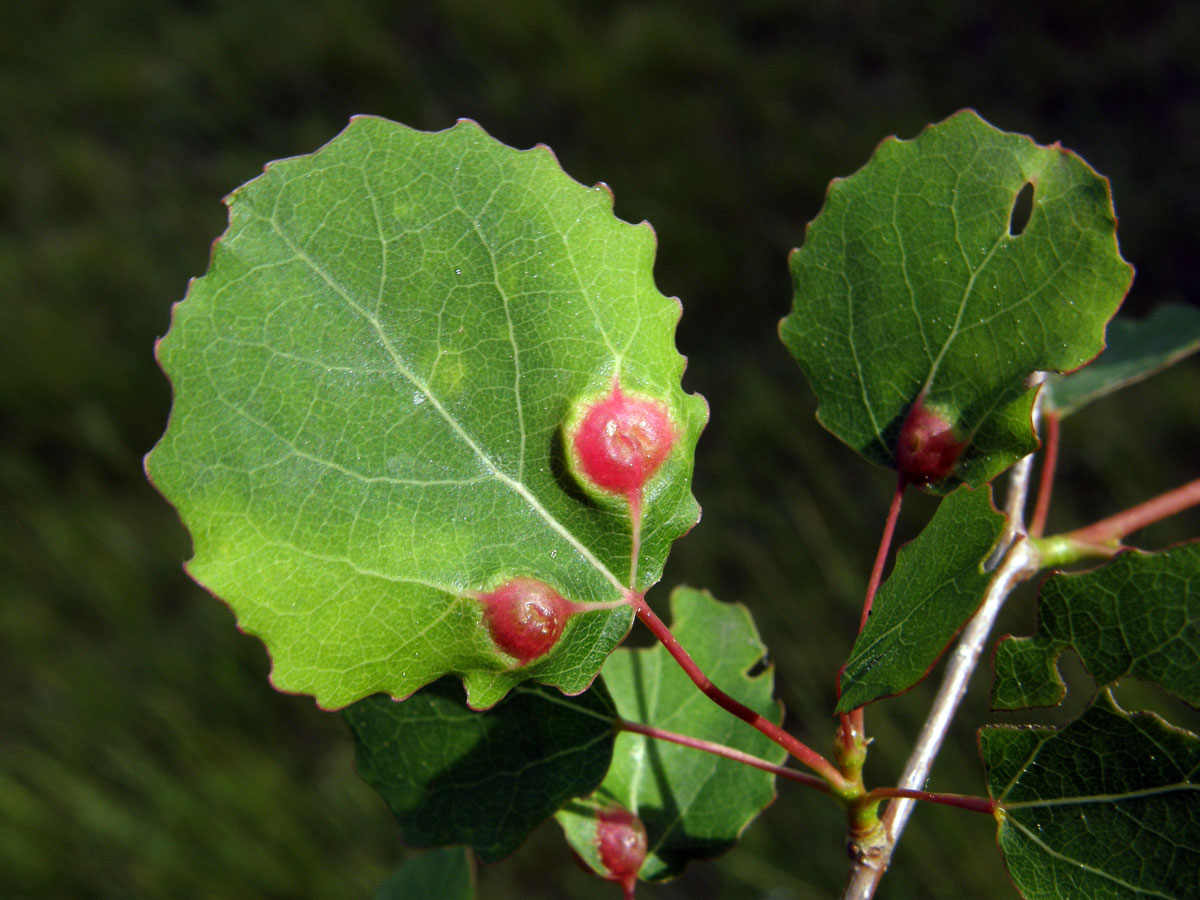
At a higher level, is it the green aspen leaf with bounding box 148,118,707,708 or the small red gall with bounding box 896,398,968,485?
the green aspen leaf with bounding box 148,118,707,708

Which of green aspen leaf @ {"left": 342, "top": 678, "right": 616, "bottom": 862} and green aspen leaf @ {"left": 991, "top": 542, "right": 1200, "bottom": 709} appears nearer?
green aspen leaf @ {"left": 991, "top": 542, "right": 1200, "bottom": 709}

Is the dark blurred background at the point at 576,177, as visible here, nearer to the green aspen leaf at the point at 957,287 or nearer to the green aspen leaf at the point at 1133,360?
the green aspen leaf at the point at 1133,360

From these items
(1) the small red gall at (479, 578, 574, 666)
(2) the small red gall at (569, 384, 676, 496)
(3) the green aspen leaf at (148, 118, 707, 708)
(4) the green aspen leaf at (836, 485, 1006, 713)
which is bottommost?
(4) the green aspen leaf at (836, 485, 1006, 713)

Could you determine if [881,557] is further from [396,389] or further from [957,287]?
[396,389]

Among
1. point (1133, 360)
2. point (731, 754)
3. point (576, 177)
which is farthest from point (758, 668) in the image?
point (576, 177)

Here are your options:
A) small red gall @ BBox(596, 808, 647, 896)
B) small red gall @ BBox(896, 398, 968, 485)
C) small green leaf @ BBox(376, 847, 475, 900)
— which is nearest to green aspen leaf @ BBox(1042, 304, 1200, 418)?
small red gall @ BBox(896, 398, 968, 485)

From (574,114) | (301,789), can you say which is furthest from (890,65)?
(301,789)

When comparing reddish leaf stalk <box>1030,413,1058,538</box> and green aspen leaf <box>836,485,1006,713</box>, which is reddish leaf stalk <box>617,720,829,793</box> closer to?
green aspen leaf <box>836,485,1006,713</box>
